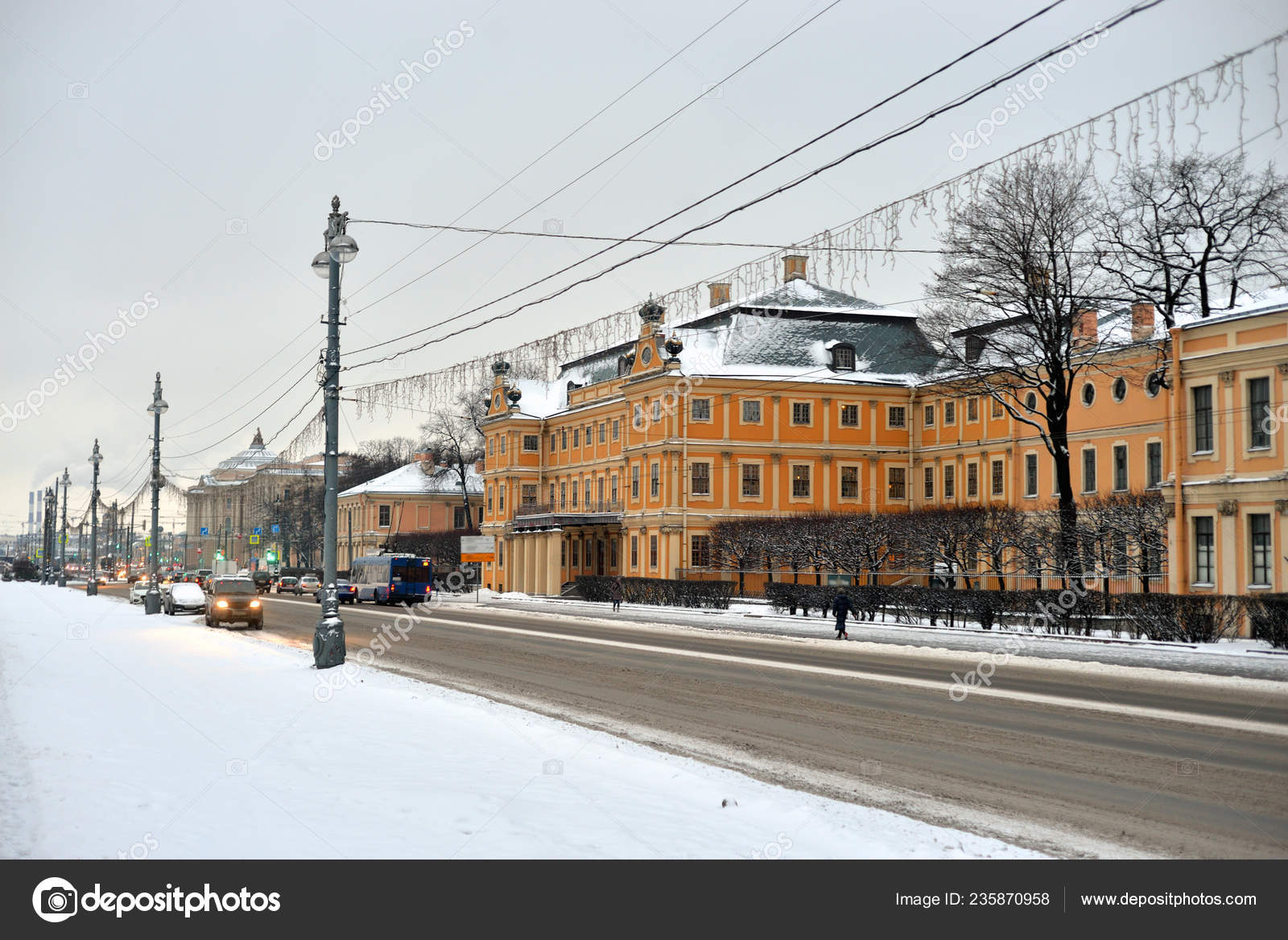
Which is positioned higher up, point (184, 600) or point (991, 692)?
point (991, 692)

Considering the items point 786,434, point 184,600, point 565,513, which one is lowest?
point 184,600

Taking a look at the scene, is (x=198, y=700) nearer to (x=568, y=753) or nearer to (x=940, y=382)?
(x=568, y=753)

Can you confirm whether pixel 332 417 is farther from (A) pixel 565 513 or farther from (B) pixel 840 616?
(A) pixel 565 513

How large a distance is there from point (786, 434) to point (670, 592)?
1797 cm

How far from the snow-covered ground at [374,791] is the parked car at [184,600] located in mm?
35577

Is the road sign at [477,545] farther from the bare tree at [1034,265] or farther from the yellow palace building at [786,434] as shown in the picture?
the bare tree at [1034,265]

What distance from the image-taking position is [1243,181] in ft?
149

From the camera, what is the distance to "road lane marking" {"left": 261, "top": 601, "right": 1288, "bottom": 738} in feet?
52.9

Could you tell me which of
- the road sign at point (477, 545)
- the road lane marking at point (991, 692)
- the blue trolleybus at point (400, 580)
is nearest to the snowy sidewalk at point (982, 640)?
the road lane marking at point (991, 692)

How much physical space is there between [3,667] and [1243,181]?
45052 millimetres

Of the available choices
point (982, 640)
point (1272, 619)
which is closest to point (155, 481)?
point (982, 640)

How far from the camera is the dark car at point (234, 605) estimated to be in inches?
1588

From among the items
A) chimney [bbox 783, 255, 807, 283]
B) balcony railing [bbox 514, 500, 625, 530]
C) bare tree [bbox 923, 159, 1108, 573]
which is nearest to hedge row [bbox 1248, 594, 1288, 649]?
bare tree [bbox 923, 159, 1108, 573]

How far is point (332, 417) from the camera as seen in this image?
74.7 feet
